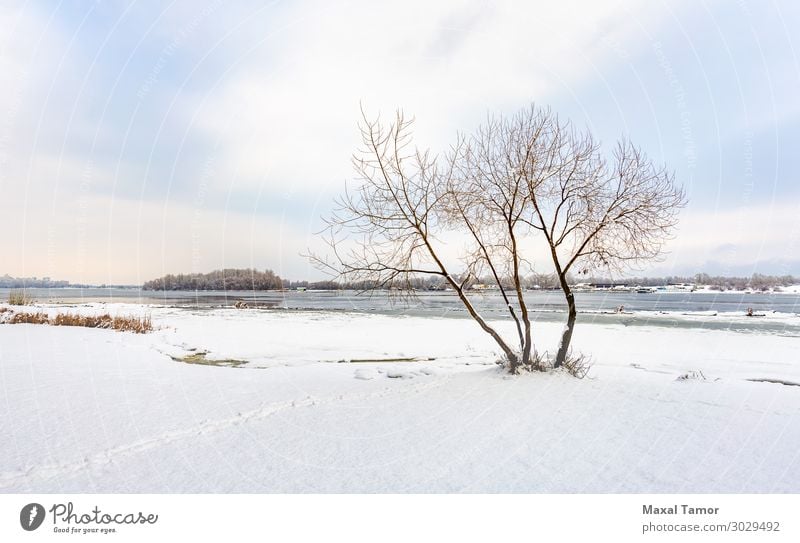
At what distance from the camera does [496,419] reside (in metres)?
6.32

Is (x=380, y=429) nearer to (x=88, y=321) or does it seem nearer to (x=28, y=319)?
(x=88, y=321)

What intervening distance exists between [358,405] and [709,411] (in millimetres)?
5596

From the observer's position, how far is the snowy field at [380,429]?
14.9ft

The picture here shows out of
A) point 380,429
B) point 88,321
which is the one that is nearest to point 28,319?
point 88,321

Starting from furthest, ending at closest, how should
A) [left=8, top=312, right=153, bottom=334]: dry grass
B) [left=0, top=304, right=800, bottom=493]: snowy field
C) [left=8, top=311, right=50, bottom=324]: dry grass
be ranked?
[left=8, top=311, right=50, bottom=324]: dry grass, [left=8, top=312, right=153, bottom=334]: dry grass, [left=0, top=304, right=800, bottom=493]: snowy field

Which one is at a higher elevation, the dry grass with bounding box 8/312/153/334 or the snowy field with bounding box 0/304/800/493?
the dry grass with bounding box 8/312/153/334

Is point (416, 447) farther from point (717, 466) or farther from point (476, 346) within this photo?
point (476, 346)

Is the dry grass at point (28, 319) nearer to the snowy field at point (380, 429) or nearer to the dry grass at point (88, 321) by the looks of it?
the dry grass at point (88, 321)

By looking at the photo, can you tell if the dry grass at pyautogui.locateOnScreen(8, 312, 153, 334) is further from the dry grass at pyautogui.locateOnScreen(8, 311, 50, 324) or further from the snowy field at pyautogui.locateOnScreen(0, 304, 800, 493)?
the snowy field at pyautogui.locateOnScreen(0, 304, 800, 493)

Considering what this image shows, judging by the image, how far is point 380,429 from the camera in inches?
238

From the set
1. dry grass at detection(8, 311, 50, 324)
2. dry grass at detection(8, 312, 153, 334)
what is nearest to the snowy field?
dry grass at detection(8, 312, 153, 334)

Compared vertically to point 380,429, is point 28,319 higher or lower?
higher

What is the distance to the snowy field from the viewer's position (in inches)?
179
